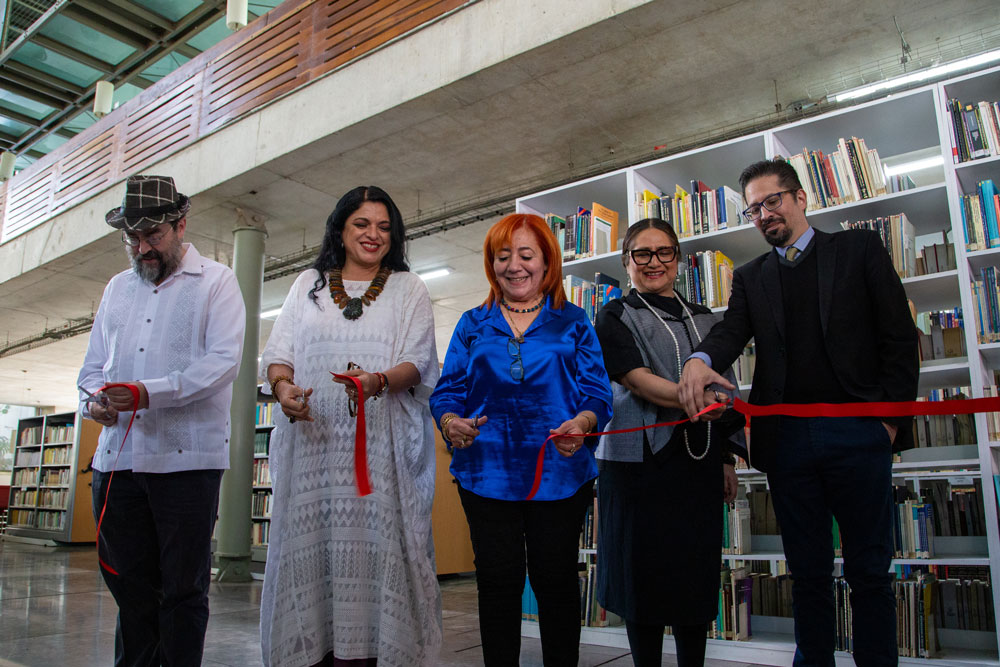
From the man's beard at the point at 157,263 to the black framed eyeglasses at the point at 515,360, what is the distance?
1.00 meters

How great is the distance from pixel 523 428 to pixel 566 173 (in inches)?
187

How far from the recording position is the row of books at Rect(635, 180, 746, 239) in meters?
3.43

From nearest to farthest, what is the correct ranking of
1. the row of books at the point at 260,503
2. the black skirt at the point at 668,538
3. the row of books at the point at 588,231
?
the black skirt at the point at 668,538, the row of books at the point at 588,231, the row of books at the point at 260,503

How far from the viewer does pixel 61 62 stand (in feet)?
30.6

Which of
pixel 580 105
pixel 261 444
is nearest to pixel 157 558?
pixel 580 105

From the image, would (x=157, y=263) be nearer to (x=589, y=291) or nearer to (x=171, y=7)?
(x=589, y=291)

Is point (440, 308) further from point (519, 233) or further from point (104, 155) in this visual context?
point (519, 233)

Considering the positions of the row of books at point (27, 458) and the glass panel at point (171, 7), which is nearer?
the glass panel at point (171, 7)

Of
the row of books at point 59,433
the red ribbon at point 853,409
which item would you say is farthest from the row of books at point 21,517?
the red ribbon at point 853,409

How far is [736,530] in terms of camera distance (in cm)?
315

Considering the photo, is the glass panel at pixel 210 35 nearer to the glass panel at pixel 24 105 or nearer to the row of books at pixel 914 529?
the glass panel at pixel 24 105

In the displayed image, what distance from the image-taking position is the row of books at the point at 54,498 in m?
9.98

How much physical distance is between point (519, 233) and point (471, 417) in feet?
1.64

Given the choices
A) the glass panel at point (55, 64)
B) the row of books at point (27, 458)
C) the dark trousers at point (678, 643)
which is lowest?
the dark trousers at point (678, 643)
